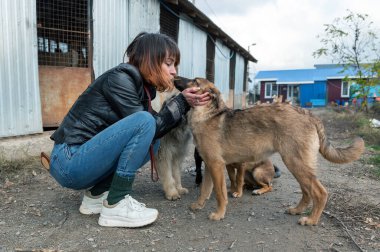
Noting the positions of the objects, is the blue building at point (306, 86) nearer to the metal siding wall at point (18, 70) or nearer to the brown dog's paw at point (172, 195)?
the metal siding wall at point (18, 70)

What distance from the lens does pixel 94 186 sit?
3104 millimetres

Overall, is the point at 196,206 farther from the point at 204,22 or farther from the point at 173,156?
the point at 204,22

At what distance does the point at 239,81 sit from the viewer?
1870 centimetres

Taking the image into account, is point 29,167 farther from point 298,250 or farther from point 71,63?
point 298,250

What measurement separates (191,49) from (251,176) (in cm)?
706

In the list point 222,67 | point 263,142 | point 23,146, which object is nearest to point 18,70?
point 23,146

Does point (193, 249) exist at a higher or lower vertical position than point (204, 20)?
lower

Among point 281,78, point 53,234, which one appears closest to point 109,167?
point 53,234

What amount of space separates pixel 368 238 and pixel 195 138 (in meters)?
1.78

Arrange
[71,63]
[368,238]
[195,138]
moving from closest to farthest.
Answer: [368,238] → [195,138] → [71,63]

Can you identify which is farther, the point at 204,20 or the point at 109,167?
the point at 204,20

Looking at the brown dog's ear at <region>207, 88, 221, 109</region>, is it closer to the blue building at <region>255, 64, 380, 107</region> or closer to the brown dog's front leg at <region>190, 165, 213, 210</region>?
the brown dog's front leg at <region>190, 165, 213, 210</region>

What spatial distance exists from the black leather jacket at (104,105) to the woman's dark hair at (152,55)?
10 centimetres

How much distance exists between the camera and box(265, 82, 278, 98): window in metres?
40.2
